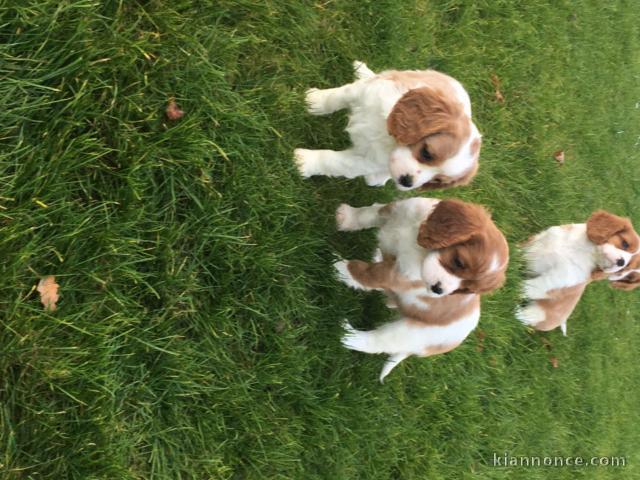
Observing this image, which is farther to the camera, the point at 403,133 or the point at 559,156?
the point at 559,156

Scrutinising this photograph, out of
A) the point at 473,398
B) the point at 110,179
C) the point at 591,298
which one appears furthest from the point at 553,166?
the point at 110,179

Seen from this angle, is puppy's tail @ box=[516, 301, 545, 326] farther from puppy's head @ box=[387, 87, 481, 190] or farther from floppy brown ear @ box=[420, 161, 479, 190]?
puppy's head @ box=[387, 87, 481, 190]

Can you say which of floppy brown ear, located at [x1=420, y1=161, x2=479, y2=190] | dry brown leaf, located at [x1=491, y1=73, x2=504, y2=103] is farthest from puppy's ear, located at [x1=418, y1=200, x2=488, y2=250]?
dry brown leaf, located at [x1=491, y1=73, x2=504, y2=103]

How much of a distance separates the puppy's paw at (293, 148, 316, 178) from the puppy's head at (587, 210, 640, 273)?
2726 mm

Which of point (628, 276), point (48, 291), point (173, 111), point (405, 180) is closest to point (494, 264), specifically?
point (405, 180)

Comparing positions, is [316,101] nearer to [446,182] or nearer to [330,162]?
[330,162]

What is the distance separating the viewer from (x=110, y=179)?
2518 mm

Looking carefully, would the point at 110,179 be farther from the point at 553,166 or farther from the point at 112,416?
the point at 553,166

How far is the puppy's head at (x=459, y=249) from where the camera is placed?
2.89 meters

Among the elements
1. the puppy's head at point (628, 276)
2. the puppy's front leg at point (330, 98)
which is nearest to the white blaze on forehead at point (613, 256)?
the puppy's head at point (628, 276)

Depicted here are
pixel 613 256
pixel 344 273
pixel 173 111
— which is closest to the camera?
pixel 173 111

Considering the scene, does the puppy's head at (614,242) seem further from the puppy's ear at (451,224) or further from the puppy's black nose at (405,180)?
the puppy's black nose at (405,180)

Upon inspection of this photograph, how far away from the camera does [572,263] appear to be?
4.92m

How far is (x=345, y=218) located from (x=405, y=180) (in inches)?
27.6
